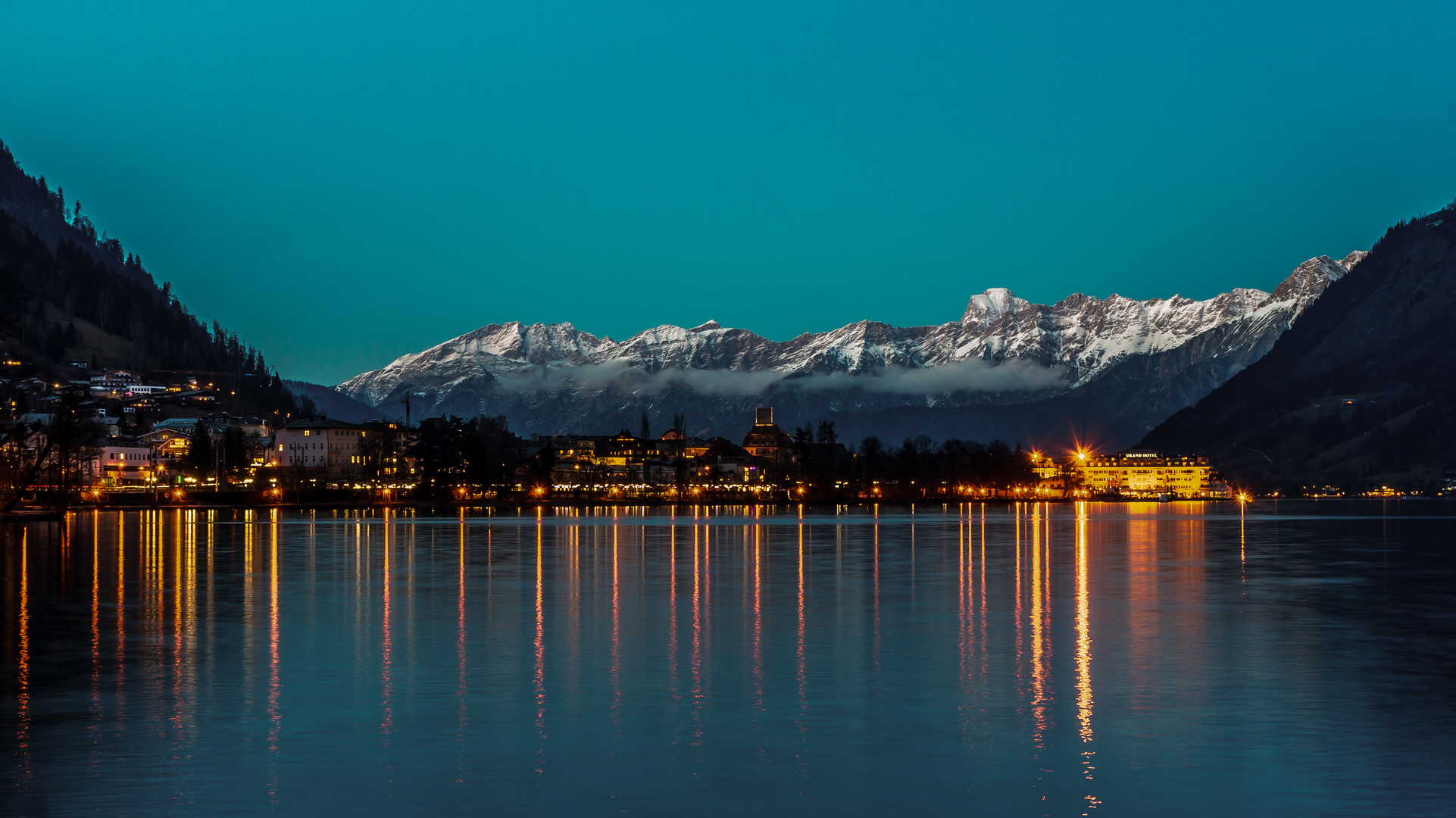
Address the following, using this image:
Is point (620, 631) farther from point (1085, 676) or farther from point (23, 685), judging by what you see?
point (23, 685)

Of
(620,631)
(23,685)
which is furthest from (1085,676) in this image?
(23,685)

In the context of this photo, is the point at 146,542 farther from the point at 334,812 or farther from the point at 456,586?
the point at 334,812

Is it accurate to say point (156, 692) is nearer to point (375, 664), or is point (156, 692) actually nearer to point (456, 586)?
point (375, 664)

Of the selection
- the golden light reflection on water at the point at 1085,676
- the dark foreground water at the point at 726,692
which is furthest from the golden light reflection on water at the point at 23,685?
the golden light reflection on water at the point at 1085,676

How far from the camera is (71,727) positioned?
80.8 feet

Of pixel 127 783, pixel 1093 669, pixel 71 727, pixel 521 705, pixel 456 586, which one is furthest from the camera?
pixel 456 586

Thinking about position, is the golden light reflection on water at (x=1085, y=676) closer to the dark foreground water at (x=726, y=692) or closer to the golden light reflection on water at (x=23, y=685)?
the dark foreground water at (x=726, y=692)

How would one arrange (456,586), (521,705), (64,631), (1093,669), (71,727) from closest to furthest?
(71,727), (521,705), (1093,669), (64,631), (456,586)

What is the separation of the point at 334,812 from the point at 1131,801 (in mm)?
10974

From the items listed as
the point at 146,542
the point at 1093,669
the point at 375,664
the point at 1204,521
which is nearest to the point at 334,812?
the point at 375,664

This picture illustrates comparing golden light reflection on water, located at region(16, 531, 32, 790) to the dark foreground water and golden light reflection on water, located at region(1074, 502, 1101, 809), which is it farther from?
golden light reflection on water, located at region(1074, 502, 1101, 809)

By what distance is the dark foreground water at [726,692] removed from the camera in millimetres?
19781

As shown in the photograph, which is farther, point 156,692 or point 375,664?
A: point 375,664

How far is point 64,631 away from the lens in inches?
1586
